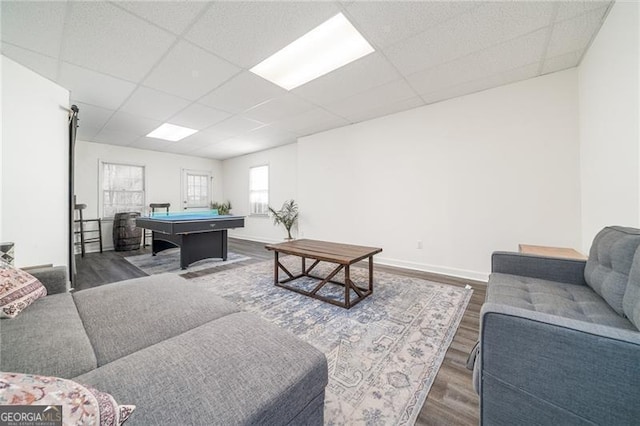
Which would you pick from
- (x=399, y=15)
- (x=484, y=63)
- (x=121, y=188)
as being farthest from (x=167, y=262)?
(x=484, y=63)

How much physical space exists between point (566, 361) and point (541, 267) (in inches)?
50.3

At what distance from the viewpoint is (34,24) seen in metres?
1.87

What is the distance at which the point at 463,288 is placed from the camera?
2770 millimetres

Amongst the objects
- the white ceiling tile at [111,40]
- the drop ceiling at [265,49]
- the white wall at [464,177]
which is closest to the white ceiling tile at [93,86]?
the drop ceiling at [265,49]

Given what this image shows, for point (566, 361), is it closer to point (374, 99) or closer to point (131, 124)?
point (374, 99)

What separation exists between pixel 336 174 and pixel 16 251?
4246 mm

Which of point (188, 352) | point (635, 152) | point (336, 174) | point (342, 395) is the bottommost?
point (342, 395)

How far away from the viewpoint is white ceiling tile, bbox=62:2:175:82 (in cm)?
179

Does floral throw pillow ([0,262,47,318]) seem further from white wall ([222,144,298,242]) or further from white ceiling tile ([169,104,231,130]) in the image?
white wall ([222,144,298,242])

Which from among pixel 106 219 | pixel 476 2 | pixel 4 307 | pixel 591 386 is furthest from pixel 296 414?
pixel 106 219

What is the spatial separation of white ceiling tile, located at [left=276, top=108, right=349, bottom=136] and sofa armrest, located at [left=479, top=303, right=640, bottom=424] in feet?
11.7

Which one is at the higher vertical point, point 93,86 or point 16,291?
point 93,86

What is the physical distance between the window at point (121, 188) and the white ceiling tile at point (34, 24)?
4.19 metres

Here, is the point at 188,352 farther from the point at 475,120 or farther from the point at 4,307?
the point at 475,120
